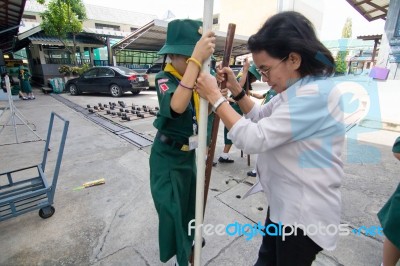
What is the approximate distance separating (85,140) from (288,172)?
15.5ft

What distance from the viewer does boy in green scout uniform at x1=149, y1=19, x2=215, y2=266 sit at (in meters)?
1.31

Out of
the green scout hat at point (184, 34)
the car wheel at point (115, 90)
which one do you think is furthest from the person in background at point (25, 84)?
the green scout hat at point (184, 34)

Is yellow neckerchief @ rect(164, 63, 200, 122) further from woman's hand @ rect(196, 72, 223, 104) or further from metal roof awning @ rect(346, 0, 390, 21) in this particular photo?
A: metal roof awning @ rect(346, 0, 390, 21)

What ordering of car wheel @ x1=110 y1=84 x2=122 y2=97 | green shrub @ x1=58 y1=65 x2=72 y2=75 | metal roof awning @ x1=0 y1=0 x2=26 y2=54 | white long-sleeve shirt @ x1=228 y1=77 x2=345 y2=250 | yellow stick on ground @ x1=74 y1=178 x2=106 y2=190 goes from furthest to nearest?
green shrub @ x1=58 y1=65 x2=72 y2=75
car wheel @ x1=110 y1=84 x2=122 y2=97
metal roof awning @ x1=0 y1=0 x2=26 y2=54
yellow stick on ground @ x1=74 y1=178 x2=106 y2=190
white long-sleeve shirt @ x1=228 y1=77 x2=345 y2=250

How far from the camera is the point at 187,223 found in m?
1.74

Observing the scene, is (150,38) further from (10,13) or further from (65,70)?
(10,13)

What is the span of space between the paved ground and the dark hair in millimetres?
1627

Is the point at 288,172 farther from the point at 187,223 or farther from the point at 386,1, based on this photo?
the point at 386,1

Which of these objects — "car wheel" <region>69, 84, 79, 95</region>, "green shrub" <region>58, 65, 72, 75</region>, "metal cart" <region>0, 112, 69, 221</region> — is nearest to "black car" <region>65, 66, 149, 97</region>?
"car wheel" <region>69, 84, 79, 95</region>

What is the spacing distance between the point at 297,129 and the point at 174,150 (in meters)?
0.84

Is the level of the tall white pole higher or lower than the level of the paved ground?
higher

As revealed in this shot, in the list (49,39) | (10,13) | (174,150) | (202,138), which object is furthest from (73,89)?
(202,138)

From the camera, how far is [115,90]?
1062cm

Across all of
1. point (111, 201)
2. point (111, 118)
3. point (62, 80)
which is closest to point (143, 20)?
point (62, 80)
